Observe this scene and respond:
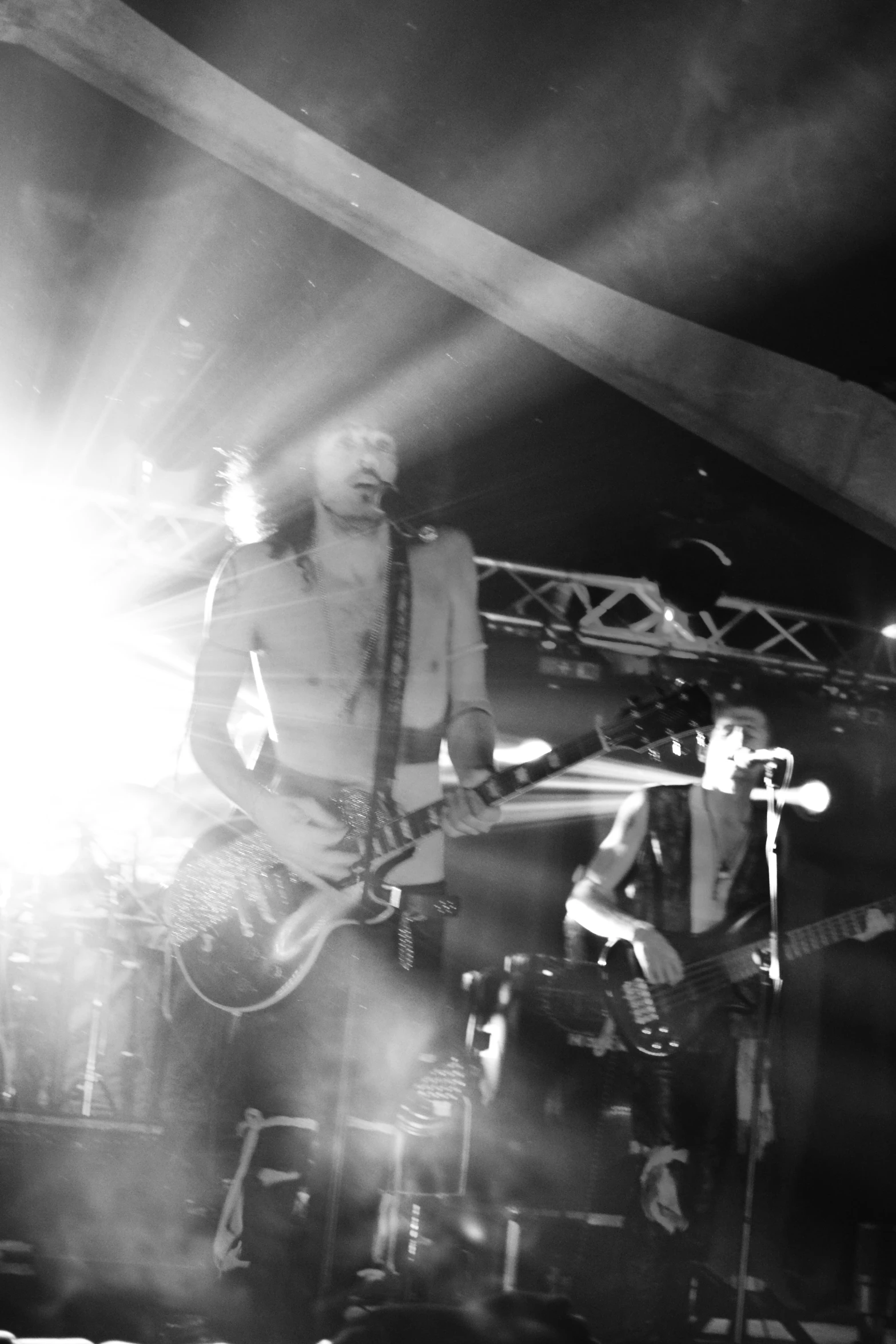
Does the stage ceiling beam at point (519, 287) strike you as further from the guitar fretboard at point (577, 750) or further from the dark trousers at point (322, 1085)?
the dark trousers at point (322, 1085)

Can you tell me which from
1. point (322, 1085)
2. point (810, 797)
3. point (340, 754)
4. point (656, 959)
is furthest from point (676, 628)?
point (322, 1085)

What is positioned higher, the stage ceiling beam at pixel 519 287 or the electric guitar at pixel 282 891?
the stage ceiling beam at pixel 519 287

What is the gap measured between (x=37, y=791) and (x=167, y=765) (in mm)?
594

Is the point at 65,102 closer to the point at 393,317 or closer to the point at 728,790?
the point at 393,317

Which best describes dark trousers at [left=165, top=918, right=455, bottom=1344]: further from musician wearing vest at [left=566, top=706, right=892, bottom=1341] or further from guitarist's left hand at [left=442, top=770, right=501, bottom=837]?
musician wearing vest at [left=566, top=706, right=892, bottom=1341]

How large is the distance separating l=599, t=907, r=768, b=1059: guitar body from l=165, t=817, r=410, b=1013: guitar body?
0.98 meters

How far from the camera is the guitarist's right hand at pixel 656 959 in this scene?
3645mm

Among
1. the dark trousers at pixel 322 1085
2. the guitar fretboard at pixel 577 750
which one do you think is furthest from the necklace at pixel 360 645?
the dark trousers at pixel 322 1085

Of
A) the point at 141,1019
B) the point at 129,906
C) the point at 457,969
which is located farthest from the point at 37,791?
the point at 457,969

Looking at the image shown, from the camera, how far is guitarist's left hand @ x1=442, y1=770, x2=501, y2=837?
10.1 feet

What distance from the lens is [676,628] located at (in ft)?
18.1

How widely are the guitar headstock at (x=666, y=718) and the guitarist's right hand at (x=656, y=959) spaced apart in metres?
0.79

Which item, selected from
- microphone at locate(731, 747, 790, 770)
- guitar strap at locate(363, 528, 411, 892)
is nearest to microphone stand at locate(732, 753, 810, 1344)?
microphone at locate(731, 747, 790, 770)

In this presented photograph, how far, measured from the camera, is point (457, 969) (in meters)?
5.73
